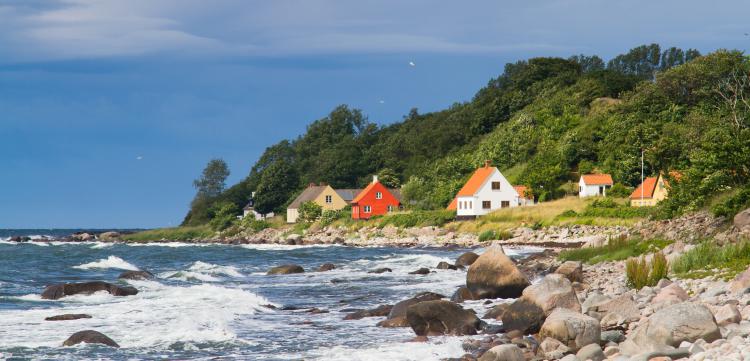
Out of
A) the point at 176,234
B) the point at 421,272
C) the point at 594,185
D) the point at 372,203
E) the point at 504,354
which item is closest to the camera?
the point at 504,354

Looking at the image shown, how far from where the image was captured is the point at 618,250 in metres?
30.8

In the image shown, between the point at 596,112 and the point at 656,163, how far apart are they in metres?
27.2

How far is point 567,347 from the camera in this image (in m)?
15.6

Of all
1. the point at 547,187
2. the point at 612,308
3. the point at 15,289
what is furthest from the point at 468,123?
the point at 612,308

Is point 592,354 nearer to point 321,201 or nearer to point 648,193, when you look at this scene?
point 648,193

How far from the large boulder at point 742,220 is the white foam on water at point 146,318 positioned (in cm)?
1456

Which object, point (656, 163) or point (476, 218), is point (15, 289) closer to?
point (476, 218)

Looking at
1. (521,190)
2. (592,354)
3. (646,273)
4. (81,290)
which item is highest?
(521,190)

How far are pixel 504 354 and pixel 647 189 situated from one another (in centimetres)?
5540

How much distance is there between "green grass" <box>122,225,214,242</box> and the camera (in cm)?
11394

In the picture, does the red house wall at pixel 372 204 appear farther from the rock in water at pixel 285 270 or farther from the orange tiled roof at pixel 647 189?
the rock in water at pixel 285 270

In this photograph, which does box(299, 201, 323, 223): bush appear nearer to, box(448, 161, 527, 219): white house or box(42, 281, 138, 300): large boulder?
box(448, 161, 527, 219): white house

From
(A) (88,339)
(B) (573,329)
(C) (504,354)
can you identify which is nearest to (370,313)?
(A) (88,339)

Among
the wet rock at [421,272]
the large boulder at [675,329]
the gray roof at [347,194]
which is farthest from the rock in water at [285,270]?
the gray roof at [347,194]
